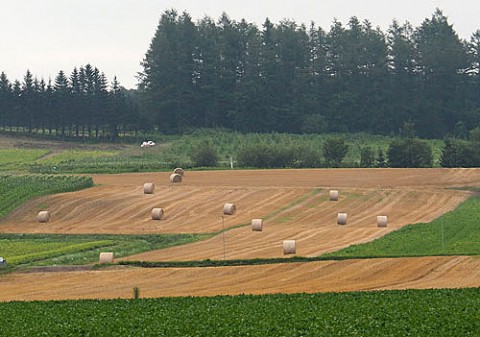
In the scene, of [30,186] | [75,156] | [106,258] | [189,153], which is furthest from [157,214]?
[75,156]

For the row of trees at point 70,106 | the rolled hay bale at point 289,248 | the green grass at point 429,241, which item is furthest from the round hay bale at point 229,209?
the row of trees at point 70,106

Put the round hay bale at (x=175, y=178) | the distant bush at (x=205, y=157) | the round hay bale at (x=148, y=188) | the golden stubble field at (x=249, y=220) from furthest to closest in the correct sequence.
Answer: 1. the distant bush at (x=205, y=157)
2. the round hay bale at (x=175, y=178)
3. the round hay bale at (x=148, y=188)
4. the golden stubble field at (x=249, y=220)

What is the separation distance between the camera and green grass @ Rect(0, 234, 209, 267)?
46.0 metres

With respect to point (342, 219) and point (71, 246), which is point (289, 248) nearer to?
point (342, 219)

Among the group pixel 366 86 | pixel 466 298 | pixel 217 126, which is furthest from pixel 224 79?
pixel 466 298

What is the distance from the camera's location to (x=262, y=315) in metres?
29.3

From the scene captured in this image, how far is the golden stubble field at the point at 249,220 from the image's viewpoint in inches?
1528

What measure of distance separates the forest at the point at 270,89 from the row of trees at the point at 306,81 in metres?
0.14

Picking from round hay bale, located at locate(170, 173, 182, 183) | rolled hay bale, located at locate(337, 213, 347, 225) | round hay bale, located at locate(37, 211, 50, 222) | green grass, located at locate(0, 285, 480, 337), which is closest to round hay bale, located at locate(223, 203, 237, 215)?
rolled hay bale, located at locate(337, 213, 347, 225)

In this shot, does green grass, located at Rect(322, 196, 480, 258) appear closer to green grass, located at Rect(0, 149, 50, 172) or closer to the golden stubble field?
the golden stubble field

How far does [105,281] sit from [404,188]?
32549mm

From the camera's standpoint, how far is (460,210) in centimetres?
5938

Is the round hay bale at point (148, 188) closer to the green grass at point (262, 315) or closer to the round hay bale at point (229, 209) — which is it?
the round hay bale at point (229, 209)

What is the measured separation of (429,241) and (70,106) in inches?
3448
